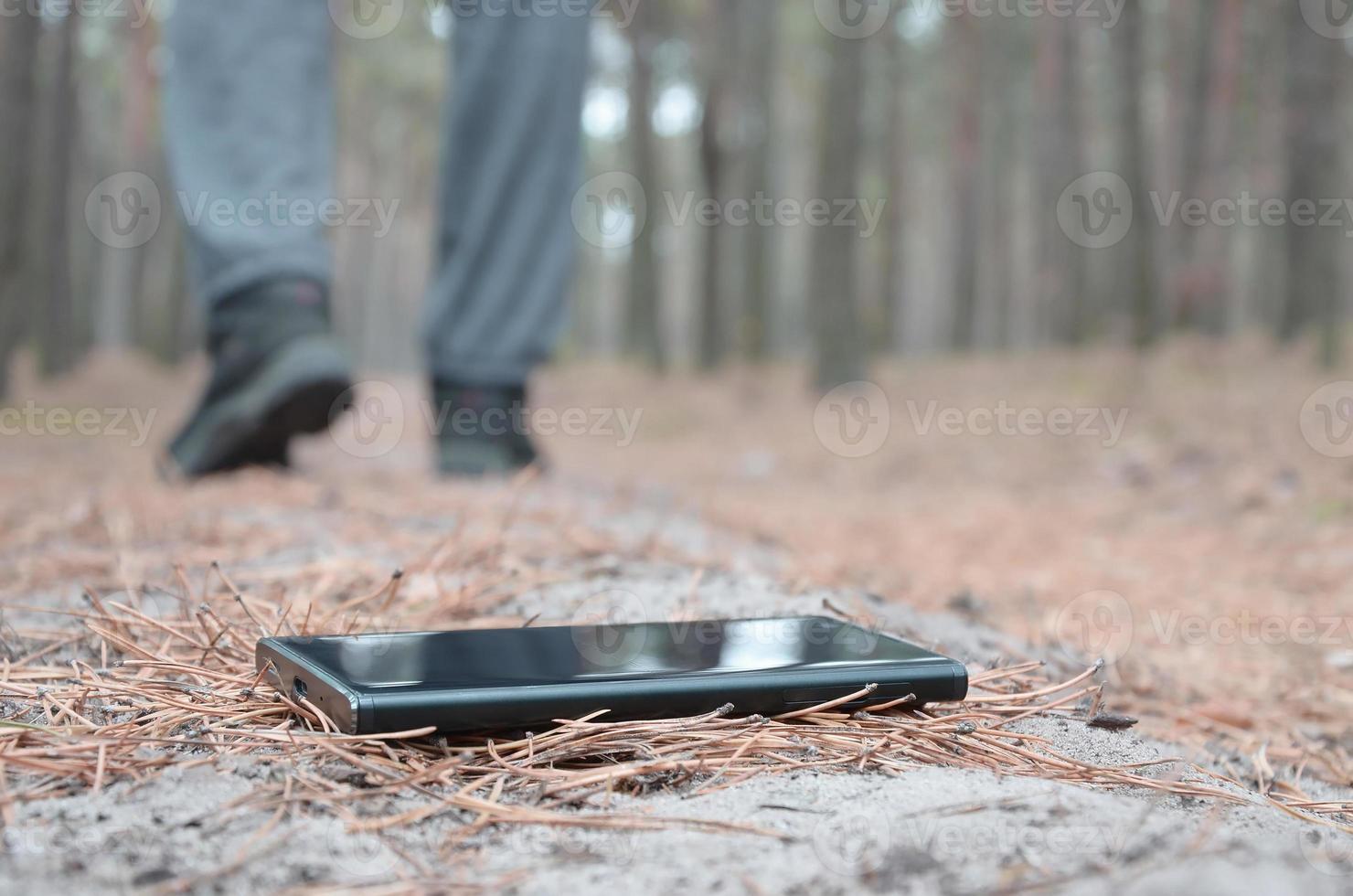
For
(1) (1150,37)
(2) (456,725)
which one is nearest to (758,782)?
(2) (456,725)

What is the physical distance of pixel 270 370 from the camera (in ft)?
9.79

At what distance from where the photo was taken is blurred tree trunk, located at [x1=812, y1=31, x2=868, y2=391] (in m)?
8.82

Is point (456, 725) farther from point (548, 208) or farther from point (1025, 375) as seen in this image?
point (1025, 375)

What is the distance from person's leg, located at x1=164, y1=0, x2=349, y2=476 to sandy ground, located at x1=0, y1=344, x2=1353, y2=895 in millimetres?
212

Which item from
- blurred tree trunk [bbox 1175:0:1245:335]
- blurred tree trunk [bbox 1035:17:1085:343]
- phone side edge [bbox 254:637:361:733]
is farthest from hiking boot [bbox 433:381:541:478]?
blurred tree trunk [bbox 1035:17:1085:343]

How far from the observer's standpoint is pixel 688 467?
635cm

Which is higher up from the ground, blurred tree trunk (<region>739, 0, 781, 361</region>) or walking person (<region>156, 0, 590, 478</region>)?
blurred tree trunk (<region>739, 0, 781, 361</region>)

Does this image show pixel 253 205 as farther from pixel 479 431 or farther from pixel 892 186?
Result: pixel 892 186

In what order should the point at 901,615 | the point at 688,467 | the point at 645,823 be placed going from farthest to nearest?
the point at 688,467 → the point at 901,615 → the point at 645,823

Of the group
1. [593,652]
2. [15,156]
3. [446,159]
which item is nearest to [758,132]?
[15,156]

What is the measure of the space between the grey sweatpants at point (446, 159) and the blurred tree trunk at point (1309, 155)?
5.44 meters

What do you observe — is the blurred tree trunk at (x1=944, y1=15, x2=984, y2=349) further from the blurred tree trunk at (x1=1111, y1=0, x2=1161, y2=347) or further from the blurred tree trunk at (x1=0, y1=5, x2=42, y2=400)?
the blurred tree trunk at (x1=0, y1=5, x2=42, y2=400)

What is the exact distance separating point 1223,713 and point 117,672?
1.54 metres

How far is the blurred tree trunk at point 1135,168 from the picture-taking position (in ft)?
25.5
